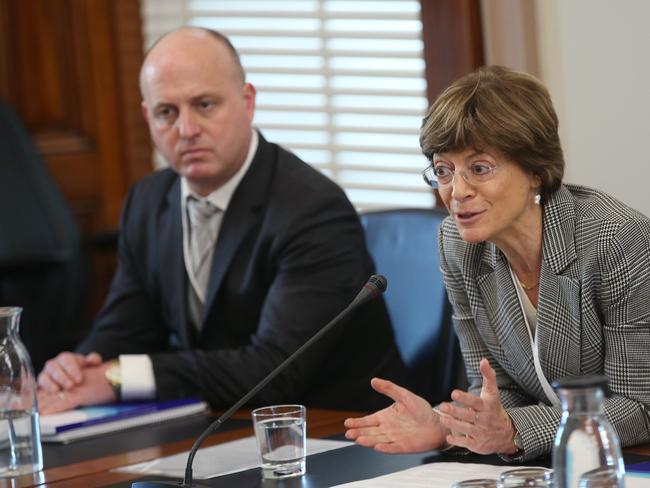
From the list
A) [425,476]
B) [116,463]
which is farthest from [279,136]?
[425,476]

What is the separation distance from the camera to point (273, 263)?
9.70ft

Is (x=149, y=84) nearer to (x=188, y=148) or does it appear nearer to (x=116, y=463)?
(x=188, y=148)

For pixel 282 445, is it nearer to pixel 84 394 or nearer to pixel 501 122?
pixel 501 122

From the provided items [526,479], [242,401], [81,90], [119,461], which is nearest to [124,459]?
[119,461]

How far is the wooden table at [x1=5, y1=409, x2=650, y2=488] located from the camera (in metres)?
2.15

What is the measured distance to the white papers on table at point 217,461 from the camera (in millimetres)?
2104

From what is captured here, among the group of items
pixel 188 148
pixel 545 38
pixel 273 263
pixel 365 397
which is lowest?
pixel 365 397

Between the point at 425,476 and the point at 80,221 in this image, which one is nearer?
the point at 425,476

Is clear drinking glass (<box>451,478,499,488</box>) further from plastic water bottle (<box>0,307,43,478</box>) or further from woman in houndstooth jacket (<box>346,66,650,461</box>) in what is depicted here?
plastic water bottle (<box>0,307,43,478</box>)

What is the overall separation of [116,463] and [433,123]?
2.71ft

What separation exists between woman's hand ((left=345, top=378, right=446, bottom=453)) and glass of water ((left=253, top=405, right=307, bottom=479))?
8cm

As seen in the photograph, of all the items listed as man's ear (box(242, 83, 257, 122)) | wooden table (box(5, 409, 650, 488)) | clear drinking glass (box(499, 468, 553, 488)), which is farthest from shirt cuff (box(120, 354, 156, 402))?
clear drinking glass (box(499, 468, 553, 488))

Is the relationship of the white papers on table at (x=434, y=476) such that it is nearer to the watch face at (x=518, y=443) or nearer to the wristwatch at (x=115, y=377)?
the watch face at (x=518, y=443)

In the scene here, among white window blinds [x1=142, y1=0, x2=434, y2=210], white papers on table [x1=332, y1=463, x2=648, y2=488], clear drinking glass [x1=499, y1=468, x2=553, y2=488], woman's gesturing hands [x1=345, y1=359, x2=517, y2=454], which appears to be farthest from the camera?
white window blinds [x1=142, y1=0, x2=434, y2=210]
